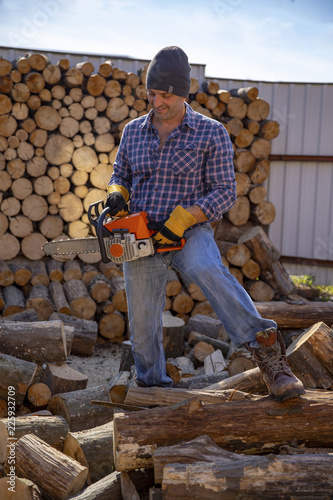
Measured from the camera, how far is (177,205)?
8.45 ft

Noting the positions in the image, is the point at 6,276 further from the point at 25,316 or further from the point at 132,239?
the point at 132,239

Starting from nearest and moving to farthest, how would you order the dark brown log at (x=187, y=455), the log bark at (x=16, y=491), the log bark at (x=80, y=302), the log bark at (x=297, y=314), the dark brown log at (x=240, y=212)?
the dark brown log at (x=187, y=455), the log bark at (x=16, y=491), the log bark at (x=297, y=314), the log bark at (x=80, y=302), the dark brown log at (x=240, y=212)

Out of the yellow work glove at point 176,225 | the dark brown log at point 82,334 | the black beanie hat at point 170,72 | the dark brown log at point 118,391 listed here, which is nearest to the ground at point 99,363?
the dark brown log at point 82,334

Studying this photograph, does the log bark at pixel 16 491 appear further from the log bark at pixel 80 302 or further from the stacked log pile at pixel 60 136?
the stacked log pile at pixel 60 136

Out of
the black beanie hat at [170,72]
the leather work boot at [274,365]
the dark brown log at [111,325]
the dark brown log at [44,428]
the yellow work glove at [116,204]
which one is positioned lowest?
the dark brown log at [111,325]

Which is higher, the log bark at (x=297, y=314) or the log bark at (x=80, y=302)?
the log bark at (x=297, y=314)

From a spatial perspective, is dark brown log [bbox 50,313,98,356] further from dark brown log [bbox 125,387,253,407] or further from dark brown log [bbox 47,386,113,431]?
dark brown log [bbox 125,387,253,407]

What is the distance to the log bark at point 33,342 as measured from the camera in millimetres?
3512

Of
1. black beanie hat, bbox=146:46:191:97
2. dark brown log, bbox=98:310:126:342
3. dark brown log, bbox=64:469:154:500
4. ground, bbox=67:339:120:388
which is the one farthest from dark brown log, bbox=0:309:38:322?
black beanie hat, bbox=146:46:191:97

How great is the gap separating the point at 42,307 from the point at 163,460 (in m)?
3.39

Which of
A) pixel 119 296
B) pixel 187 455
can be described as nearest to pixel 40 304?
pixel 119 296

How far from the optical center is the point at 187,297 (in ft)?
18.2

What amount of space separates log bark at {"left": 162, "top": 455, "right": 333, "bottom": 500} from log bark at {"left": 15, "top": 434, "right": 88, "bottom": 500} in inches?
24.9

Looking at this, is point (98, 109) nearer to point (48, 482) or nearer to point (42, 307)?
point (42, 307)
